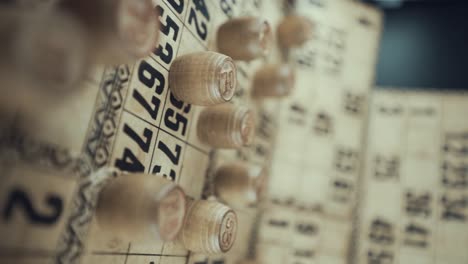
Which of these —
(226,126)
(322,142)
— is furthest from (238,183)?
(322,142)

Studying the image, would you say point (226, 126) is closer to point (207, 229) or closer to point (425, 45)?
point (207, 229)

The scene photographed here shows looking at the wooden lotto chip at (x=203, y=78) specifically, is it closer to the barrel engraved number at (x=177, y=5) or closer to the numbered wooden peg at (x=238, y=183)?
the barrel engraved number at (x=177, y=5)

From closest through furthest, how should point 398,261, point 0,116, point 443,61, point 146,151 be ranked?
point 0,116, point 146,151, point 398,261, point 443,61

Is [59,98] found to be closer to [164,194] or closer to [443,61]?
[164,194]

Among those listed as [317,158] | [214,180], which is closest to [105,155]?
[214,180]

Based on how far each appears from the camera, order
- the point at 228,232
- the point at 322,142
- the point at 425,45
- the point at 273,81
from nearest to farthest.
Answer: the point at 228,232, the point at 273,81, the point at 322,142, the point at 425,45

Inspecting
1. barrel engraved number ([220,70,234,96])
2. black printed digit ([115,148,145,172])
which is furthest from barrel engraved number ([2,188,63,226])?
barrel engraved number ([220,70,234,96])
